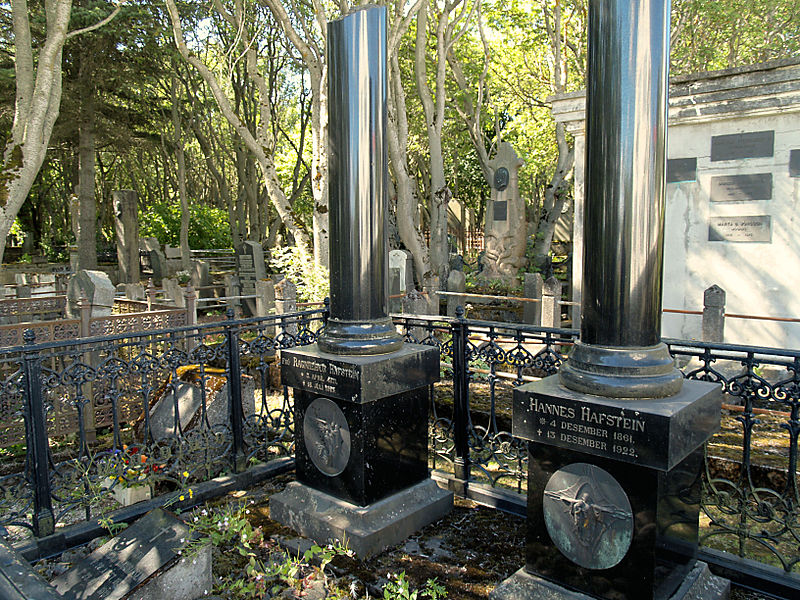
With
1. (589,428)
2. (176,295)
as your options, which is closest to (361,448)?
(589,428)

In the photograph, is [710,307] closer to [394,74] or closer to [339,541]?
[339,541]

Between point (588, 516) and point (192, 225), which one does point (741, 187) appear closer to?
point (588, 516)

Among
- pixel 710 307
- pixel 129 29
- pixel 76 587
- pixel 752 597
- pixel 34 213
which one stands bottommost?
pixel 752 597

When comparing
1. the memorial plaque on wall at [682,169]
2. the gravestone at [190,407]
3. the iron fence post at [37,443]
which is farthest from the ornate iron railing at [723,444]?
the memorial plaque on wall at [682,169]

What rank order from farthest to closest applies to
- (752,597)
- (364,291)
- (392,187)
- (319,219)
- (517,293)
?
(392,187)
(517,293)
(319,219)
(364,291)
(752,597)

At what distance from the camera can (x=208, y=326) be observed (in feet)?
15.9

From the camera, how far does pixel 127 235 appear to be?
20.4m

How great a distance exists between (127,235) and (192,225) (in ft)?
37.8

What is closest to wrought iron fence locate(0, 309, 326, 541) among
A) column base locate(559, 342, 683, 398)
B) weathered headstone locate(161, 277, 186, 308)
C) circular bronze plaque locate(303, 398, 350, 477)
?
circular bronze plaque locate(303, 398, 350, 477)

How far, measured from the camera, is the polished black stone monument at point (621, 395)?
289 cm

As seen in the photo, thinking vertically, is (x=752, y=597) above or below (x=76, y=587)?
below

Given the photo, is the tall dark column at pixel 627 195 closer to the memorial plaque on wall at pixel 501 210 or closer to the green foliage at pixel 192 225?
the memorial plaque on wall at pixel 501 210

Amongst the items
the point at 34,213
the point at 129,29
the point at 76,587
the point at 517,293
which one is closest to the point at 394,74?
the point at 517,293

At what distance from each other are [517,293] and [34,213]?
3038 centimetres
